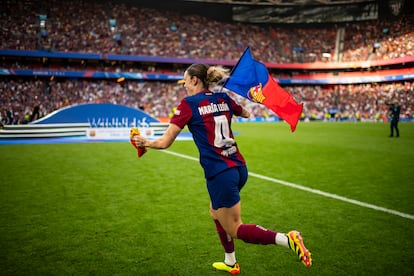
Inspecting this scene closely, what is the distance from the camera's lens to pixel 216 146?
3184mm

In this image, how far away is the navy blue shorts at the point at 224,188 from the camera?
306cm

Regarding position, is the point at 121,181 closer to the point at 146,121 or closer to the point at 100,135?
the point at 100,135

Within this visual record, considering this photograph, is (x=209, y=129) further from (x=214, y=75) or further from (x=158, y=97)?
(x=158, y=97)

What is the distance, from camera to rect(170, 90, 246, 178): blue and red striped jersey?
3160 millimetres

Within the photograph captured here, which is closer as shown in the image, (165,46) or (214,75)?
(214,75)

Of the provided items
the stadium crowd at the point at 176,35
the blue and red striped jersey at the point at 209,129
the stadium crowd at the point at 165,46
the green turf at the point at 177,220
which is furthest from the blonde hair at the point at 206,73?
the stadium crowd at the point at 176,35

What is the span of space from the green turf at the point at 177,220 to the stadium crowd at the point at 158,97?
26167 mm

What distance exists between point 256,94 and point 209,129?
1.77 metres

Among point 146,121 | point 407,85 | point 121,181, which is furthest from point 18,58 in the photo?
point 407,85

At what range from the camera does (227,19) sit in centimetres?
5362

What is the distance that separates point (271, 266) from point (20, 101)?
130 ft

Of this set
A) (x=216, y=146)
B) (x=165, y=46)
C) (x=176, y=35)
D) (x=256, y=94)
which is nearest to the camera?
(x=216, y=146)

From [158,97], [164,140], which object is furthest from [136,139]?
[158,97]

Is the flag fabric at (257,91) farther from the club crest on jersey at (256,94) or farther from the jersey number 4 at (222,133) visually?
the jersey number 4 at (222,133)
